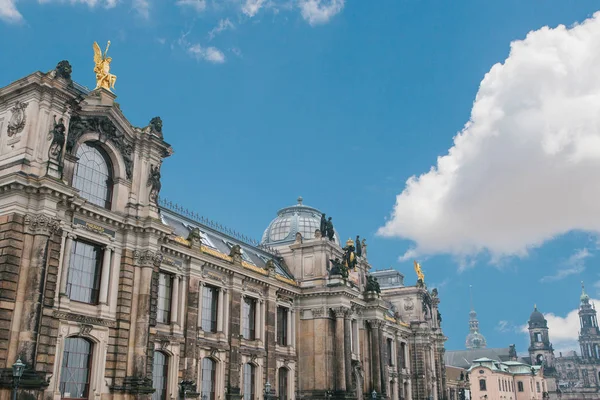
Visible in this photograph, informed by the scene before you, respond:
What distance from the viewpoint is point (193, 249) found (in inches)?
1660

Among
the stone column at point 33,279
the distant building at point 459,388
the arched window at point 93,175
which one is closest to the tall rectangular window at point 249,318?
the arched window at point 93,175

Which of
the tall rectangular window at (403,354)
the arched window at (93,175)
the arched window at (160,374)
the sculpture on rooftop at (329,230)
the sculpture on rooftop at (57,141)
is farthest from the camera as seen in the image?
the tall rectangular window at (403,354)

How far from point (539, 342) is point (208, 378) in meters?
168

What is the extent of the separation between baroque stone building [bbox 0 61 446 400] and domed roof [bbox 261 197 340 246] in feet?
24.5

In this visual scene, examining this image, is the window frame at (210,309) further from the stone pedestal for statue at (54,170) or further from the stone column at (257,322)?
the stone pedestal for statue at (54,170)

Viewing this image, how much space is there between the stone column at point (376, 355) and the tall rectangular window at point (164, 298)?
86.5 ft

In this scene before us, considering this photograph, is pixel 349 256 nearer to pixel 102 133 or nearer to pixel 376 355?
pixel 376 355

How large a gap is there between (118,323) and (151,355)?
2909 mm

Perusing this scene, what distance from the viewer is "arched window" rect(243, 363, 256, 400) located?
4697cm

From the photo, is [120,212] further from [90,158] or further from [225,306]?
[225,306]

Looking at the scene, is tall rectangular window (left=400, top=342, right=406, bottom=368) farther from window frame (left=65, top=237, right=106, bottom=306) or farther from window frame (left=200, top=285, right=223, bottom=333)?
window frame (left=65, top=237, right=106, bottom=306)

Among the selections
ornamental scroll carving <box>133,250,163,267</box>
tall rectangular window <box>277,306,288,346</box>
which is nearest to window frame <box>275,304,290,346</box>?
tall rectangular window <box>277,306,288,346</box>

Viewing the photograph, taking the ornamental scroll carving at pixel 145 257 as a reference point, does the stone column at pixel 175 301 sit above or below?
below

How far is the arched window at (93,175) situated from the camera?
34.0m
